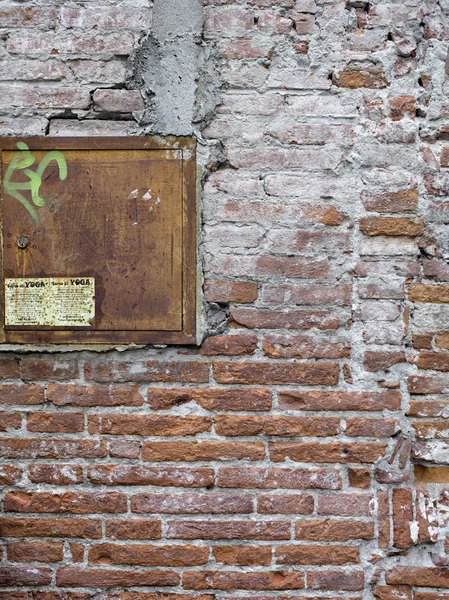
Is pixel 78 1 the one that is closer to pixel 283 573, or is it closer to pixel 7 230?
pixel 7 230

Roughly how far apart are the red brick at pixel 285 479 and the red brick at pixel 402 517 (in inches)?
7.8

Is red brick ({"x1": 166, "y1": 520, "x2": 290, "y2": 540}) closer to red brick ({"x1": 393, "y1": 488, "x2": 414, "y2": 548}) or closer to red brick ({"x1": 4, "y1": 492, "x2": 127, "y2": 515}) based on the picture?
red brick ({"x1": 4, "y1": 492, "x2": 127, "y2": 515})

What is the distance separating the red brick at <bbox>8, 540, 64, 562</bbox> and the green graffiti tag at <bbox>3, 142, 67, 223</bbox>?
1086 mm

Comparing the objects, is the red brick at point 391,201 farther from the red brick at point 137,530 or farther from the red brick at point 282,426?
the red brick at point 137,530

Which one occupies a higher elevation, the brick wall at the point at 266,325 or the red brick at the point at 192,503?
the brick wall at the point at 266,325

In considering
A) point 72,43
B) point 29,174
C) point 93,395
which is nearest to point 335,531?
point 93,395

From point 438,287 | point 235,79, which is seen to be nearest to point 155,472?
point 438,287

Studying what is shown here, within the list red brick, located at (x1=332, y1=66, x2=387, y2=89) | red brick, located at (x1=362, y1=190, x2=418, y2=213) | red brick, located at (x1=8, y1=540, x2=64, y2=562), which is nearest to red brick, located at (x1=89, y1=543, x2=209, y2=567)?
red brick, located at (x1=8, y1=540, x2=64, y2=562)

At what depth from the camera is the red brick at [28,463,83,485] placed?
184 centimetres

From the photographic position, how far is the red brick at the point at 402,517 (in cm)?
180

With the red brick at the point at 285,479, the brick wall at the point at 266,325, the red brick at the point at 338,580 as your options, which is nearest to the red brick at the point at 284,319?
the brick wall at the point at 266,325

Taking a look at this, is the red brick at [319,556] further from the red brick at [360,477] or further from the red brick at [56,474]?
the red brick at [56,474]

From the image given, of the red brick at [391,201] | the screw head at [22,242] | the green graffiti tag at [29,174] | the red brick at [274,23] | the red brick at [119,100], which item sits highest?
the red brick at [274,23]

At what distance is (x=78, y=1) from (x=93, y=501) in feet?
5.50
